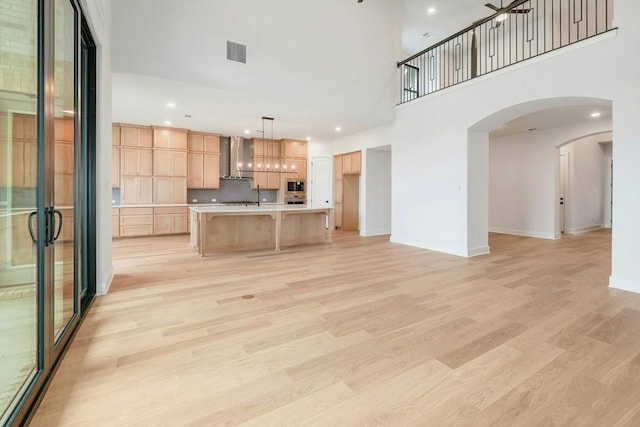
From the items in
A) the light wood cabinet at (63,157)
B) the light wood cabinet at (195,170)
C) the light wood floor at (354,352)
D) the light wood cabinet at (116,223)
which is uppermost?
the light wood cabinet at (195,170)

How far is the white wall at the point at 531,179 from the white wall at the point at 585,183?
3cm

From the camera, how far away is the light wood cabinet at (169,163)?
7.73 m

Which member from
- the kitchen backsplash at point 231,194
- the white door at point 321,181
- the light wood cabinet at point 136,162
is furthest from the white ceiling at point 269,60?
the kitchen backsplash at point 231,194

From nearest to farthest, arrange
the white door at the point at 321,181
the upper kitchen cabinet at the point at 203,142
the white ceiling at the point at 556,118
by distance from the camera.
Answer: the white ceiling at the point at 556,118, the upper kitchen cabinet at the point at 203,142, the white door at the point at 321,181

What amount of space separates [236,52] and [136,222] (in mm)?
4990

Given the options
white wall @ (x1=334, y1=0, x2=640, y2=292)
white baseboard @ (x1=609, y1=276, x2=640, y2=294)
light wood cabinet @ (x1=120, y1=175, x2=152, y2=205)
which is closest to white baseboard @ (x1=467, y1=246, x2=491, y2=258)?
white wall @ (x1=334, y1=0, x2=640, y2=292)

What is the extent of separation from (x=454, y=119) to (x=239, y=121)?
4.73 meters

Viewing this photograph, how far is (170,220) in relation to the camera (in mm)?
7828

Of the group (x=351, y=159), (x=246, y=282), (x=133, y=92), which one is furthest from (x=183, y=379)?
(x=351, y=159)

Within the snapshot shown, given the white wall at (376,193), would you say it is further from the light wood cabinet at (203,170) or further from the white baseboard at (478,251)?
the light wood cabinet at (203,170)

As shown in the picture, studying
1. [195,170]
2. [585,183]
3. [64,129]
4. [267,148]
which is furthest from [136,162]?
[585,183]

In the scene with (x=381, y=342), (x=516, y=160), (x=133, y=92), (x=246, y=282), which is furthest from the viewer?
(x=516, y=160)

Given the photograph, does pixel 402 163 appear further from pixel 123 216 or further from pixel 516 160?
pixel 123 216

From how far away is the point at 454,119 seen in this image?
5.61 metres
